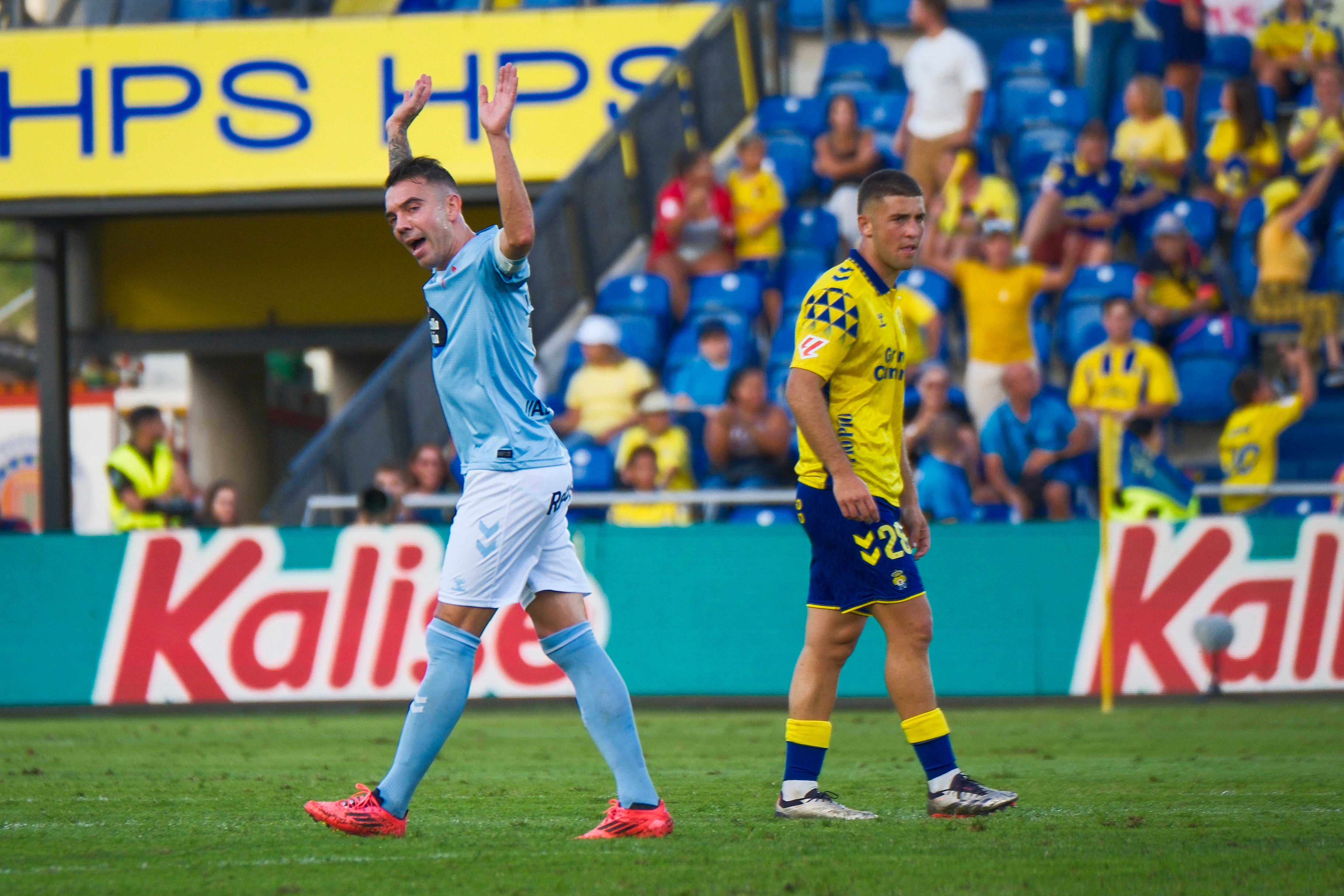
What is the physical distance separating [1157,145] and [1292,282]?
1785mm

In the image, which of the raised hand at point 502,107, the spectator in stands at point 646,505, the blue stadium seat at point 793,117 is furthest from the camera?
the blue stadium seat at point 793,117

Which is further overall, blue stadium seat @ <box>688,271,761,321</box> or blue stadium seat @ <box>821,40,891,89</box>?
blue stadium seat @ <box>821,40,891,89</box>

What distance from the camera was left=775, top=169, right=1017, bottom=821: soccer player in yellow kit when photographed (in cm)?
571

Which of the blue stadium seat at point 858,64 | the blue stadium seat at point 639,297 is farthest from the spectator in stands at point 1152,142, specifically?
the blue stadium seat at point 639,297

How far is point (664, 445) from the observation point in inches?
523

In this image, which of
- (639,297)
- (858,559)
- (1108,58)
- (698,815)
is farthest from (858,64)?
(698,815)

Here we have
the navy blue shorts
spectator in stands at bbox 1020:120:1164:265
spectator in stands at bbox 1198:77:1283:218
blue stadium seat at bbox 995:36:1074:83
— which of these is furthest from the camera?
blue stadium seat at bbox 995:36:1074:83

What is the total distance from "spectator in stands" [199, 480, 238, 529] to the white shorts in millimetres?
8377

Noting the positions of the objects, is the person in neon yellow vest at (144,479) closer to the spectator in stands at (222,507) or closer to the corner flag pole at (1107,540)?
the spectator in stands at (222,507)

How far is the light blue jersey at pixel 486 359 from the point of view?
5324 mm

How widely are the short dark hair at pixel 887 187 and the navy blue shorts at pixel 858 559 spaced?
41.1 inches

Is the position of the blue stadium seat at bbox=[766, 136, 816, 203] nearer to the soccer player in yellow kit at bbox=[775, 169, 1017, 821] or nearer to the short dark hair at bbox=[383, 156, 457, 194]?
the soccer player in yellow kit at bbox=[775, 169, 1017, 821]

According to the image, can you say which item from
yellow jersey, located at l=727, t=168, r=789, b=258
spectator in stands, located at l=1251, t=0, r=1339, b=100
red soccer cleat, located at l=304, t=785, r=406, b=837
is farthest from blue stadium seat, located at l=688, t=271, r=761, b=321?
red soccer cleat, located at l=304, t=785, r=406, b=837

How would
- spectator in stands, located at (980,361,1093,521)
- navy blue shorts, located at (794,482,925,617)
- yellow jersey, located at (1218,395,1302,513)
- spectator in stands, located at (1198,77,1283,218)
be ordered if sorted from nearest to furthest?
navy blue shorts, located at (794,482,925,617) < spectator in stands, located at (980,361,1093,521) < yellow jersey, located at (1218,395,1302,513) < spectator in stands, located at (1198,77,1283,218)
